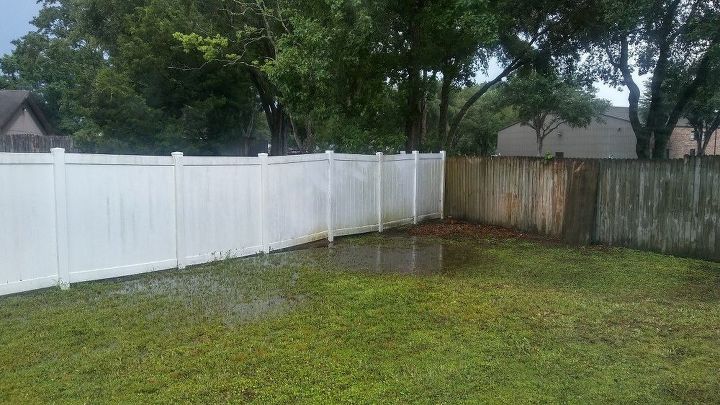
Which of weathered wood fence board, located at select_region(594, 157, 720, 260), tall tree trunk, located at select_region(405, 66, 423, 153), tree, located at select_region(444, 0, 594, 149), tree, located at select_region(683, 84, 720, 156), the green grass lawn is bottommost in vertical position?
the green grass lawn

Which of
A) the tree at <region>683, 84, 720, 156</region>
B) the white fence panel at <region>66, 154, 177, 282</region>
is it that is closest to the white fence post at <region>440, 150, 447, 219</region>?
the white fence panel at <region>66, 154, 177, 282</region>

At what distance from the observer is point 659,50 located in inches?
589

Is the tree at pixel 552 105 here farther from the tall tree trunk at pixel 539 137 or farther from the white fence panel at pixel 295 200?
the white fence panel at pixel 295 200

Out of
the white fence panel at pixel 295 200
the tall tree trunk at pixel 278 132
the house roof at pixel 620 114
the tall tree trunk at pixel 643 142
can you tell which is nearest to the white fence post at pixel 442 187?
the white fence panel at pixel 295 200

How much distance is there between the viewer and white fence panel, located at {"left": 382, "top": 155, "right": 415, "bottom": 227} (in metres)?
11.2

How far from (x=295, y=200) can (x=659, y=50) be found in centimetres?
1182

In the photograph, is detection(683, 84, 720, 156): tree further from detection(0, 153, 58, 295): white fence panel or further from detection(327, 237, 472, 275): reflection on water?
detection(0, 153, 58, 295): white fence panel

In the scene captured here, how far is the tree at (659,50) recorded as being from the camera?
12758mm

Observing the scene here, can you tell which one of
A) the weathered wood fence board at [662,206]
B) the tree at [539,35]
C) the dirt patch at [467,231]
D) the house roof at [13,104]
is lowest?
the dirt patch at [467,231]

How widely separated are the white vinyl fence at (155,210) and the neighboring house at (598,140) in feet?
94.9

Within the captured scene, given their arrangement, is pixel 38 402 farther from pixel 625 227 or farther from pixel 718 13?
pixel 718 13

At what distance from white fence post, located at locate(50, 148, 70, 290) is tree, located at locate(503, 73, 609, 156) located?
26.8 metres

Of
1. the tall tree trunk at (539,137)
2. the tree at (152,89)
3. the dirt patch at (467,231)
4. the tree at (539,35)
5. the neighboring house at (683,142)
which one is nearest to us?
the dirt patch at (467,231)

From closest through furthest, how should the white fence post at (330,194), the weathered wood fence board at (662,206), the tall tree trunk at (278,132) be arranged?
1. the weathered wood fence board at (662,206)
2. the white fence post at (330,194)
3. the tall tree trunk at (278,132)
